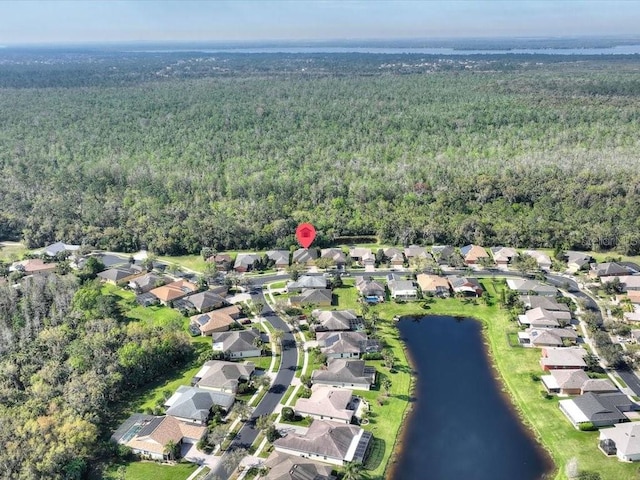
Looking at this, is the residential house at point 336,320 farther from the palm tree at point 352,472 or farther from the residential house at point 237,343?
the palm tree at point 352,472

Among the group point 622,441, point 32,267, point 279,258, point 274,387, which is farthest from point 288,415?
point 32,267

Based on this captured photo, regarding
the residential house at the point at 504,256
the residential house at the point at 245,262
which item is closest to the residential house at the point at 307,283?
the residential house at the point at 245,262

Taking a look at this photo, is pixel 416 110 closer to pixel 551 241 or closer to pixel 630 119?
pixel 630 119

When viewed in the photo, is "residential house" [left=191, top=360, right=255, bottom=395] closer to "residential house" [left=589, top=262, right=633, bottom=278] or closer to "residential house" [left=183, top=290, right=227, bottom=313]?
"residential house" [left=183, top=290, right=227, bottom=313]

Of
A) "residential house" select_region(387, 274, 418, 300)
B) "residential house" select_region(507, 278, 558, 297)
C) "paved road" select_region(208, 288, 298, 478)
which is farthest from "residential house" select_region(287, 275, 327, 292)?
"residential house" select_region(507, 278, 558, 297)

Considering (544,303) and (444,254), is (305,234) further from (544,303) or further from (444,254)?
(544,303)

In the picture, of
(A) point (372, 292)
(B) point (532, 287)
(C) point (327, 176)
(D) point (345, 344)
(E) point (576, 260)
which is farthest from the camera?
(C) point (327, 176)

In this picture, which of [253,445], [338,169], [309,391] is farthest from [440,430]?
[338,169]
